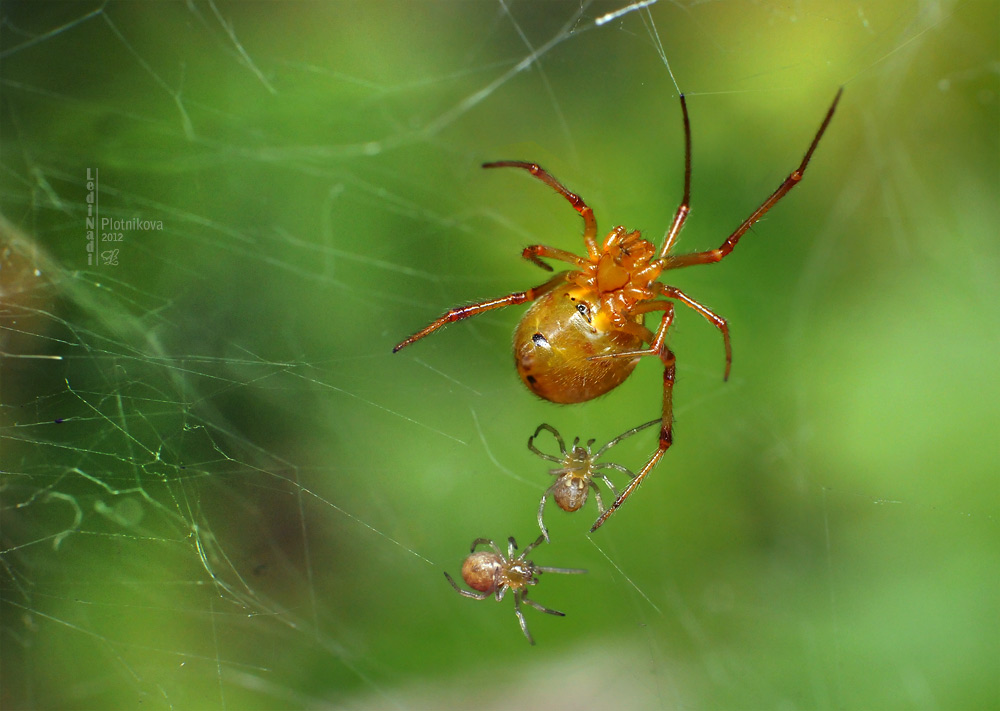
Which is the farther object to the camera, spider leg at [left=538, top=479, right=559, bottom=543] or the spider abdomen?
spider leg at [left=538, top=479, right=559, bottom=543]

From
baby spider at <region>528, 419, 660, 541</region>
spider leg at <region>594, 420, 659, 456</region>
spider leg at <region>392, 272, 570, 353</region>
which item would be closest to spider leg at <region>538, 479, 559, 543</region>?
baby spider at <region>528, 419, 660, 541</region>

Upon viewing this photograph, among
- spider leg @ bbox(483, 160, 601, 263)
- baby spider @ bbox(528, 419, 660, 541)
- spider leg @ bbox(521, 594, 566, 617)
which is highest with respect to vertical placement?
spider leg @ bbox(483, 160, 601, 263)

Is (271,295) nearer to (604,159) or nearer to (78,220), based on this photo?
(78,220)

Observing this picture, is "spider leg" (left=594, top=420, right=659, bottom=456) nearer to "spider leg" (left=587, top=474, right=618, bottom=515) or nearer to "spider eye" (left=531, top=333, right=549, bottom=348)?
"spider leg" (left=587, top=474, right=618, bottom=515)

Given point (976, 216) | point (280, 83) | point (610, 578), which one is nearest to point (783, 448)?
point (610, 578)

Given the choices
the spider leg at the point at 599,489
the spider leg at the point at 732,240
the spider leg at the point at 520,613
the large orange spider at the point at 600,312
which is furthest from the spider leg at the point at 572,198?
the spider leg at the point at 520,613
